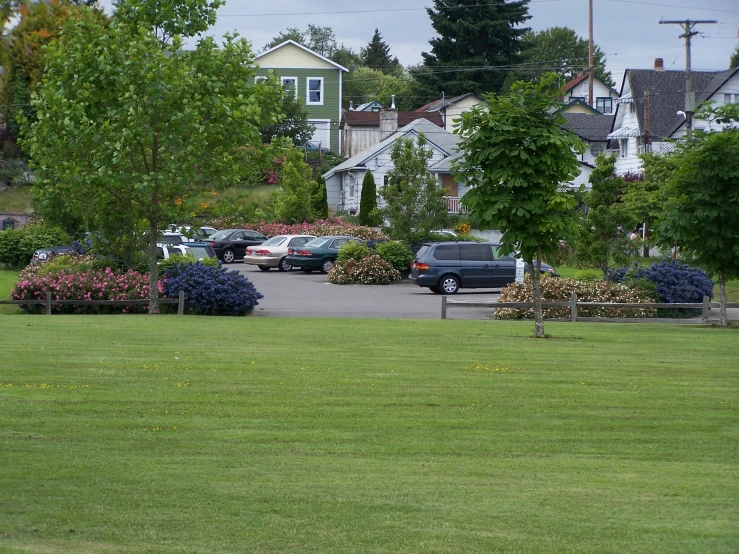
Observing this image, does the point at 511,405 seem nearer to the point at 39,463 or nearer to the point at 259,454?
the point at 259,454

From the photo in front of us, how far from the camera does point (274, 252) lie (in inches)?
1747

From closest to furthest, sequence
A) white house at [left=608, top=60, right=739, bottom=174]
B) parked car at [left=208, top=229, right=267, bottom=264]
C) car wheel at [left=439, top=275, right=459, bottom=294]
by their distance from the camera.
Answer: car wheel at [left=439, top=275, right=459, bottom=294]
parked car at [left=208, top=229, right=267, bottom=264]
white house at [left=608, top=60, right=739, bottom=174]

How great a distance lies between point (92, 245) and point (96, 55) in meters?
5.96

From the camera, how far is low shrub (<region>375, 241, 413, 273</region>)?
A: 39.3 meters

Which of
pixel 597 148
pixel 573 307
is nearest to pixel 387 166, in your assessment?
pixel 597 148

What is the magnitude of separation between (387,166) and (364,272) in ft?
75.1

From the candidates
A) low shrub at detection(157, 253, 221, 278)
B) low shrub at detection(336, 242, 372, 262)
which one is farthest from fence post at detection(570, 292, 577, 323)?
low shrub at detection(336, 242, 372, 262)

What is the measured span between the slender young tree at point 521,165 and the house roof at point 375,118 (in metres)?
55.8

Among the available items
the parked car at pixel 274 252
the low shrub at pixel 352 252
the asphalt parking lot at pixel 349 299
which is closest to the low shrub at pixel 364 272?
the low shrub at pixel 352 252

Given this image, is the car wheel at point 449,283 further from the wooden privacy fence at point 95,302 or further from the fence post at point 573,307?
the wooden privacy fence at point 95,302

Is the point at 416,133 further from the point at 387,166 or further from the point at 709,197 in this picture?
the point at 709,197

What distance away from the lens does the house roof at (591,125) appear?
69688 mm

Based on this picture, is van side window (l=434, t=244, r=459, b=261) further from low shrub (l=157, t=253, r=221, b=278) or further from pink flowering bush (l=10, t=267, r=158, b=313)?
pink flowering bush (l=10, t=267, r=158, b=313)

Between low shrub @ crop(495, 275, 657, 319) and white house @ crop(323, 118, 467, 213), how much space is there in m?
29.7
